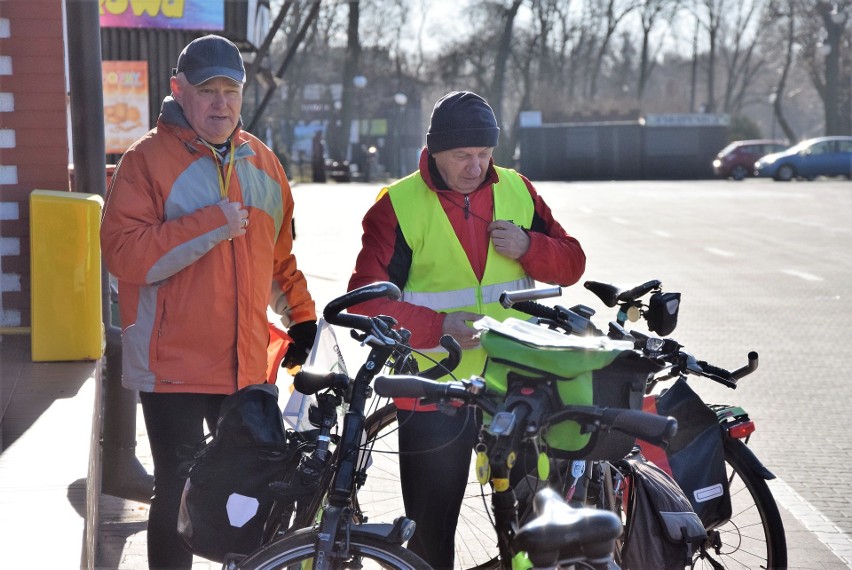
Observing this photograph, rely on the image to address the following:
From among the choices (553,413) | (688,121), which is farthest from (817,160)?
(553,413)

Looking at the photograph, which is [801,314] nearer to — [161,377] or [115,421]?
[115,421]

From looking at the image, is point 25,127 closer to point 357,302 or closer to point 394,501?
point 394,501

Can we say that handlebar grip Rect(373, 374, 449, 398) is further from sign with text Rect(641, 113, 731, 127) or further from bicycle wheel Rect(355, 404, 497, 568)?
sign with text Rect(641, 113, 731, 127)

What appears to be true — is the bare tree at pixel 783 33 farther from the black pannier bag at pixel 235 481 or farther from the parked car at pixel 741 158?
the black pannier bag at pixel 235 481

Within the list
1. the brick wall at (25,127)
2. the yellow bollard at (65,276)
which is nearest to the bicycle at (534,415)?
the yellow bollard at (65,276)

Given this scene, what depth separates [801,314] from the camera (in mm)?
11906

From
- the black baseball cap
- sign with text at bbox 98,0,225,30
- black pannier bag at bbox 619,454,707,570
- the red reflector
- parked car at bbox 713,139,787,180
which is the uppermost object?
sign with text at bbox 98,0,225,30

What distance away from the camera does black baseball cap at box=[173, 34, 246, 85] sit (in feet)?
12.2

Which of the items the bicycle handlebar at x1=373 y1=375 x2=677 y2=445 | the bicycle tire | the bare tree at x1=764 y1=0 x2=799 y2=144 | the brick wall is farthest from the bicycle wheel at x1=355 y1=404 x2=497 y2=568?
the bare tree at x1=764 y1=0 x2=799 y2=144

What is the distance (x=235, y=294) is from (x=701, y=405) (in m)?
1.53

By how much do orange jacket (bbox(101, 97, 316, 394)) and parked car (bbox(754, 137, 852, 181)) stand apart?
42.7 m

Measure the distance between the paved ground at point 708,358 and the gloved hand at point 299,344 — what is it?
719 mm

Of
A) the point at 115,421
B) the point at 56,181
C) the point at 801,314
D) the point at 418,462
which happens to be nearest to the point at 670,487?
the point at 418,462

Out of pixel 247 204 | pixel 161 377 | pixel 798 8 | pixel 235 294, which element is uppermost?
pixel 798 8
